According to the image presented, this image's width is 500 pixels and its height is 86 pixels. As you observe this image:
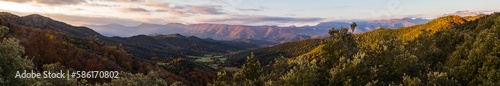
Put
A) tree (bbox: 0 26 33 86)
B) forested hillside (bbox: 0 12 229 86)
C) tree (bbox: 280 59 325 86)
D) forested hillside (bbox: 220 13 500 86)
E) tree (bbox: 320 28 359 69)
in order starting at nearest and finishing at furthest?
tree (bbox: 0 26 33 86)
forested hillside (bbox: 0 12 229 86)
forested hillside (bbox: 220 13 500 86)
tree (bbox: 280 59 325 86)
tree (bbox: 320 28 359 69)

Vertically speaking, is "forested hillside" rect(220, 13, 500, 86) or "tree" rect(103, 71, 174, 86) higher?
"forested hillside" rect(220, 13, 500, 86)

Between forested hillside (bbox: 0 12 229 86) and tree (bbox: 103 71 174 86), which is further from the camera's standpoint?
tree (bbox: 103 71 174 86)

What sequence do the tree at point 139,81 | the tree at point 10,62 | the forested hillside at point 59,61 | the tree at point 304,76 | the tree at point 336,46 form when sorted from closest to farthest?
1. the tree at point 10,62
2. the forested hillside at point 59,61
3. the tree at point 304,76
4. the tree at point 336,46
5. the tree at point 139,81

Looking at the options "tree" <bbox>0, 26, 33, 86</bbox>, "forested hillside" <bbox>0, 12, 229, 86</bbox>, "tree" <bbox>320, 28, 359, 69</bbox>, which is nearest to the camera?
"tree" <bbox>0, 26, 33, 86</bbox>

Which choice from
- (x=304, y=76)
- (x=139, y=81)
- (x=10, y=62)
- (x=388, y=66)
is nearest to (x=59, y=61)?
(x=139, y=81)

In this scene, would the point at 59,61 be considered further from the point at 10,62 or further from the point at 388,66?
the point at 388,66

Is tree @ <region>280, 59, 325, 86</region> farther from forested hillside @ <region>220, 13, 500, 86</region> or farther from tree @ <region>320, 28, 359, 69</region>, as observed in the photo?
tree @ <region>320, 28, 359, 69</region>

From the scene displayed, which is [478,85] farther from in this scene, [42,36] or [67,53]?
[42,36]

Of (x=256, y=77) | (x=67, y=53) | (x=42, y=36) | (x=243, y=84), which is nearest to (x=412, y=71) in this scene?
(x=256, y=77)

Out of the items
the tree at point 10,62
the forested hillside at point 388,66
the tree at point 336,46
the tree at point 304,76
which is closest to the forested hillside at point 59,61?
the tree at point 10,62

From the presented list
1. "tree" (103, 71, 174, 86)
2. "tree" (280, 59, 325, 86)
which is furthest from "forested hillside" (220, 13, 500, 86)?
"tree" (103, 71, 174, 86)

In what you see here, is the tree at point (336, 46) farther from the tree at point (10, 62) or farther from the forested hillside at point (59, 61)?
the tree at point (10, 62)
